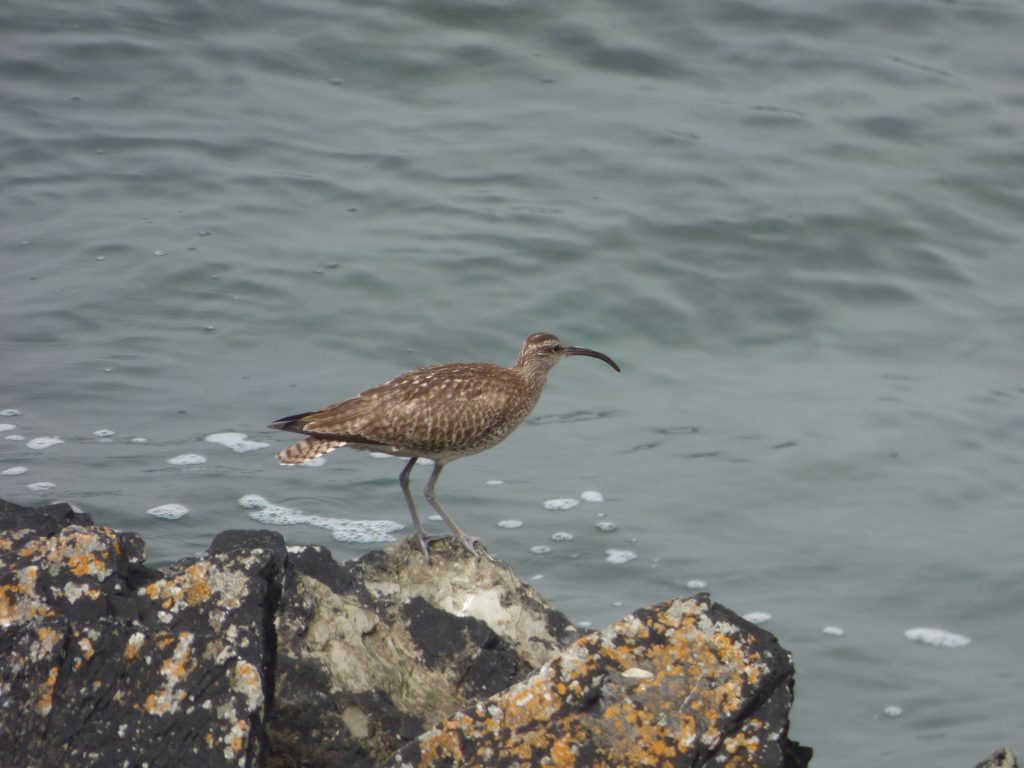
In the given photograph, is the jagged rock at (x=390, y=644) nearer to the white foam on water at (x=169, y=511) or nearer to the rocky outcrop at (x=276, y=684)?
the rocky outcrop at (x=276, y=684)

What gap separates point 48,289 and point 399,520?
14.5 ft

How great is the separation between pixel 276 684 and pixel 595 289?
27.4ft

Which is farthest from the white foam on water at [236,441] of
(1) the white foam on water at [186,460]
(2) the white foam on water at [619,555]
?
(2) the white foam on water at [619,555]

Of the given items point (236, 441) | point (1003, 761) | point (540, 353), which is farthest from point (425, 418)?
point (1003, 761)

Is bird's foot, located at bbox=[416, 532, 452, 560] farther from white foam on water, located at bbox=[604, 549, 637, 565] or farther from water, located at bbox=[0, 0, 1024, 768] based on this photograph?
white foam on water, located at bbox=[604, 549, 637, 565]

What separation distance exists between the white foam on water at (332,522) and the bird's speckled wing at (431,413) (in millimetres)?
1786

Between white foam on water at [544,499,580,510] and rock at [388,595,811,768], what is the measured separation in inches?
200

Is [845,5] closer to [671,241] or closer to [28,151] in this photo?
[671,241]

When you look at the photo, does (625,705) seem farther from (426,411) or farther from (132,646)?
(426,411)

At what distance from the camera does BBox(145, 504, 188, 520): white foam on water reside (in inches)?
348

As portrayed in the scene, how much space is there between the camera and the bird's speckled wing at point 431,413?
691 cm

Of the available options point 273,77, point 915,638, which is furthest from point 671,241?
point 915,638

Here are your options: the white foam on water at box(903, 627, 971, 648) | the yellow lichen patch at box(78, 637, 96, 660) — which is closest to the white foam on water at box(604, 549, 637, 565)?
the white foam on water at box(903, 627, 971, 648)

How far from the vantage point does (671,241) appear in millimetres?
13453
